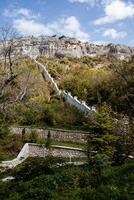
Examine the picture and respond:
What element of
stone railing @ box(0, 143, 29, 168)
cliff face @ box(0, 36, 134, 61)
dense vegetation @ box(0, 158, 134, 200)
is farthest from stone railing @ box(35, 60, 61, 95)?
dense vegetation @ box(0, 158, 134, 200)

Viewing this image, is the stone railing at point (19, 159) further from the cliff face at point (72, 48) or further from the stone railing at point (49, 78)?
the cliff face at point (72, 48)

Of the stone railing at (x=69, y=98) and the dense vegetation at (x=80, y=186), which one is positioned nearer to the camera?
the dense vegetation at (x=80, y=186)

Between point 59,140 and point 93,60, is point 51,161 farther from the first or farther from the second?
point 93,60

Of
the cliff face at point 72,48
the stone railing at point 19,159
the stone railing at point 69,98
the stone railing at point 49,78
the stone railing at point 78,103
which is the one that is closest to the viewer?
the stone railing at point 19,159

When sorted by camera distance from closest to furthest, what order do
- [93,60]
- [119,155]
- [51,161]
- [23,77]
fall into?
[51,161] → [119,155] → [23,77] → [93,60]

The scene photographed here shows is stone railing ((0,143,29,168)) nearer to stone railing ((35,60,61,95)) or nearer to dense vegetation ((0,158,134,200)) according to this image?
dense vegetation ((0,158,134,200))

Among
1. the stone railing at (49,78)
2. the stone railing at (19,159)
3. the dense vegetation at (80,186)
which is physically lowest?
the stone railing at (19,159)

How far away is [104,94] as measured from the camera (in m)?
40.3

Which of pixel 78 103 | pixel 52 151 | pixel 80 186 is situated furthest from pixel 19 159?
pixel 78 103

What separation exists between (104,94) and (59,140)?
11.3 m

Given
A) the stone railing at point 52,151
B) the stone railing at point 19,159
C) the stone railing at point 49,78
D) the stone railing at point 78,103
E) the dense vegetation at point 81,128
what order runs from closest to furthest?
1. the dense vegetation at point 81,128
2. the stone railing at point 19,159
3. the stone railing at point 52,151
4. the stone railing at point 78,103
5. the stone railing at point 49,78

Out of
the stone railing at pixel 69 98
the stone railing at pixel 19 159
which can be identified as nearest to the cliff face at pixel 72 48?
the stone railing at pixel 69 98

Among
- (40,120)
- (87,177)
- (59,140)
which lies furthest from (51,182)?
(40,120)

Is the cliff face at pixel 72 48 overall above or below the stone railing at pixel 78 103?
above
